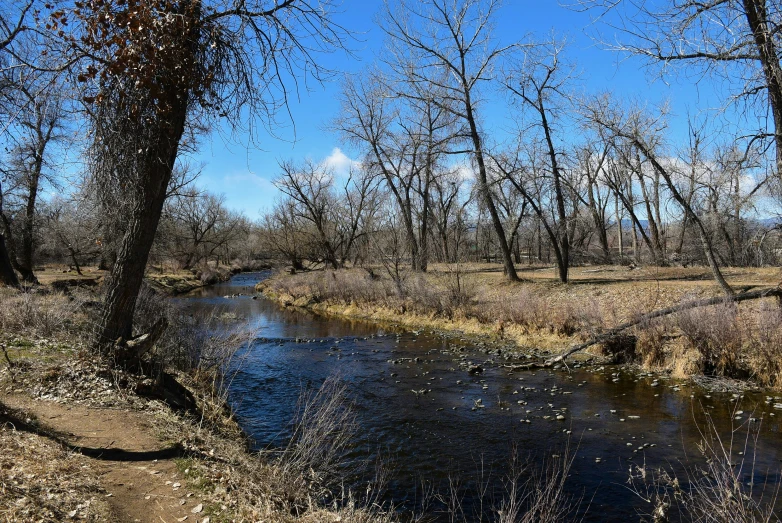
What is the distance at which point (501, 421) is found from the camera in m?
8.67

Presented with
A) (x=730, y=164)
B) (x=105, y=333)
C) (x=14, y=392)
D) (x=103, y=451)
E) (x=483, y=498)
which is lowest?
(x=483, y=498)

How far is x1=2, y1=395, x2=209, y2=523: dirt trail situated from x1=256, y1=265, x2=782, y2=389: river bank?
32.6 feet

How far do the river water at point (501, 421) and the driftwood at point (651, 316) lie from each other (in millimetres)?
528

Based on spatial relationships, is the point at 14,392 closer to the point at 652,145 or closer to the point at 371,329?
the point at 371,329

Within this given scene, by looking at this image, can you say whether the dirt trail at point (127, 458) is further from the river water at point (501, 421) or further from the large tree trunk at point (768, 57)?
the large tree trunk at point (768, 57)

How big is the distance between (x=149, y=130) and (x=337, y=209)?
110 feet

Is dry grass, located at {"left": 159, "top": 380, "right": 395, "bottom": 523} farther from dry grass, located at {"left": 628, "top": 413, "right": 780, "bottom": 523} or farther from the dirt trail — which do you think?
dry grass, located at {"left": 628, "top": 413, "right": 780, "bottom": 523}

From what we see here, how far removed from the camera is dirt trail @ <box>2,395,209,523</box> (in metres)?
4.24

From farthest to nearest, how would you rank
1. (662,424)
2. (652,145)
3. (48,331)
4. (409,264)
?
(409,264)
(652,145)
(48,331)
(662,424)

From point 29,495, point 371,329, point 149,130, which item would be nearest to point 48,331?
point 149,130

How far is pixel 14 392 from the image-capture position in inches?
244

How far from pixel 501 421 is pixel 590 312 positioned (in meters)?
6.43

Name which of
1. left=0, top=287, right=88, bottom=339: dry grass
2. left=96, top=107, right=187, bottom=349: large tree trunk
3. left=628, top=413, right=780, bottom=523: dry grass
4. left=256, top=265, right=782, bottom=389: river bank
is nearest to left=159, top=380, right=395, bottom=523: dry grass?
left=96, top=107, right=187, bottom=349: large tree trunk

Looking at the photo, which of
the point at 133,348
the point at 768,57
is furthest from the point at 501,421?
the point at 768,57
